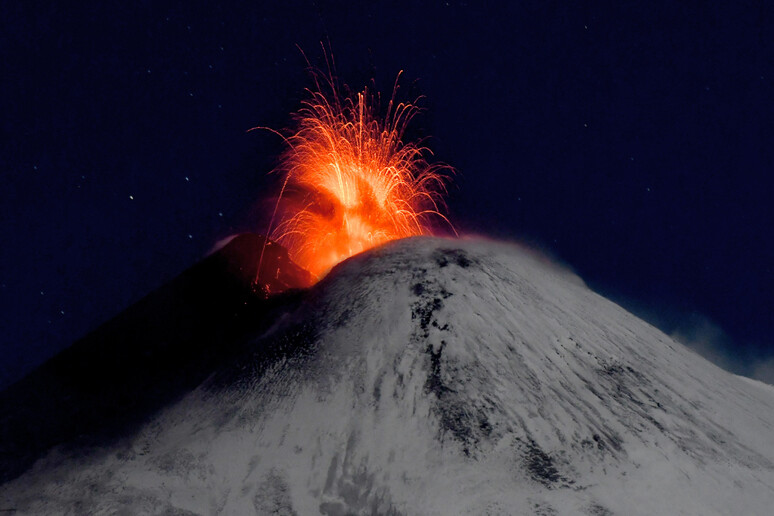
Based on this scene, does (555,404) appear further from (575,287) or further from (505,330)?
(575,287)

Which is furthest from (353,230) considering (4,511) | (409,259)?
(4,511)

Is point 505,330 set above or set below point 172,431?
above

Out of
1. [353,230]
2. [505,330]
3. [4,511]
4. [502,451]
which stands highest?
[353,230]

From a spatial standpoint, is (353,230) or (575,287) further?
(353,230)

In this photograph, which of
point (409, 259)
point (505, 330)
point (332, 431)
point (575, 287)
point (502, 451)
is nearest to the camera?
point (502, 451)

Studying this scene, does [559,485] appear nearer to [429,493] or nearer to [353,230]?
[429,493]

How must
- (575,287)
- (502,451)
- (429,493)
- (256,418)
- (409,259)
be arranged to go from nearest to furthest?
1. (429,493)
2. (502,451)
3. (256,418)
4. (409,259)
5. (575,287)
